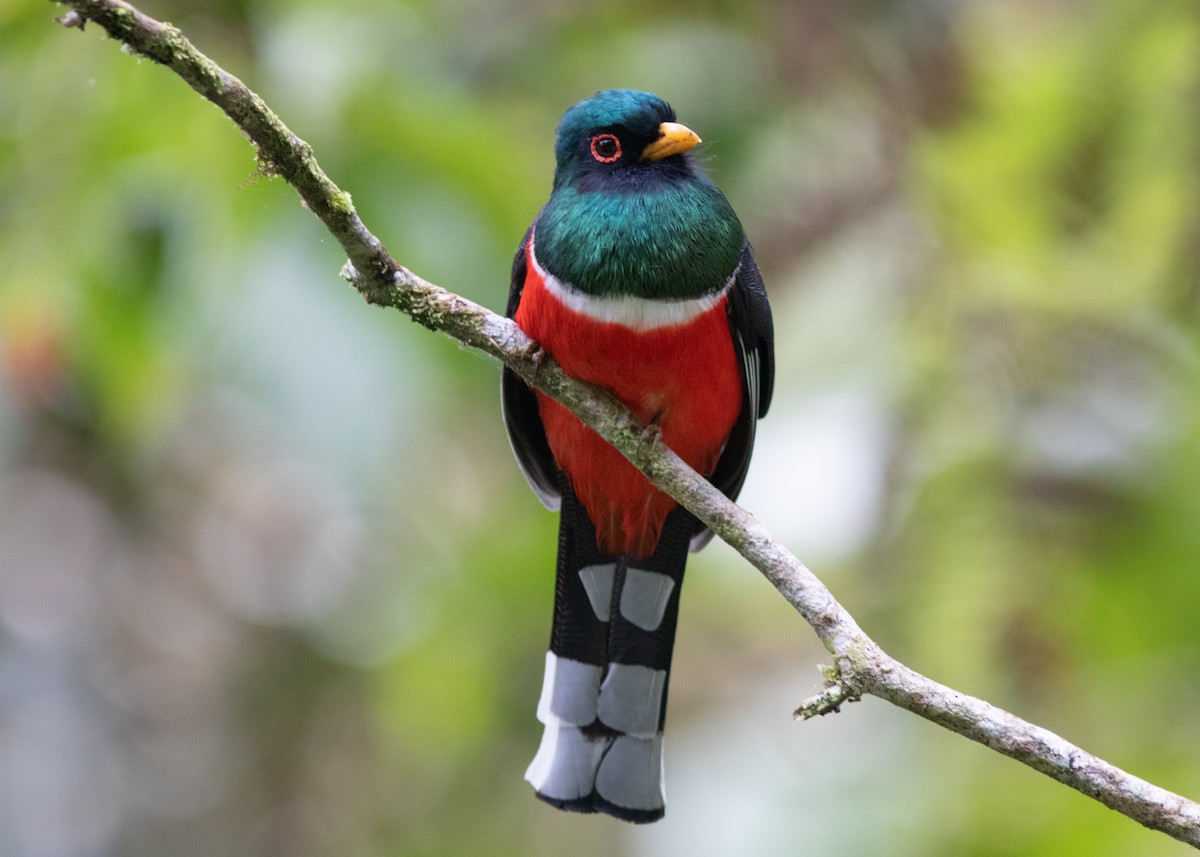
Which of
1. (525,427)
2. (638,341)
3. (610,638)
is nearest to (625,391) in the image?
(638,341)

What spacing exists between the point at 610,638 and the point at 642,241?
1.12 m

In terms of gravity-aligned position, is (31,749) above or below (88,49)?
below

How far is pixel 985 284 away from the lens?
348 cm

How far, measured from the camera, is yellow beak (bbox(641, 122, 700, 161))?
326cm

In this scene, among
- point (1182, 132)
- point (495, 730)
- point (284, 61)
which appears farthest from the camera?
point (495, 730)

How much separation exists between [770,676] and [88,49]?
287 cm

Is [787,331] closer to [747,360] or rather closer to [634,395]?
[747,360]

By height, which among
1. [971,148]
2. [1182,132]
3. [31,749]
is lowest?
→ [31,749]

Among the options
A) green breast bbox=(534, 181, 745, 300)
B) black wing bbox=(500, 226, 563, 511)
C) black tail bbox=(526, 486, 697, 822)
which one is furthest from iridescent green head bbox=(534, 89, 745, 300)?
black tail bbox=(526, 486, 697, 822)

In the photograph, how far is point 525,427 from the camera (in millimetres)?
3588

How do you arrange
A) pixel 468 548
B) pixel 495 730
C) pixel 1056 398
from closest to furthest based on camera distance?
pixel 1056 398
pixel 468 548
pixel 495 730

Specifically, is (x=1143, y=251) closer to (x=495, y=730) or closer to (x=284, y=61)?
(x=284, y=61)

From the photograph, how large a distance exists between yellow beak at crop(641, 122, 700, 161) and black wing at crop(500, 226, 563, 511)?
0.34m

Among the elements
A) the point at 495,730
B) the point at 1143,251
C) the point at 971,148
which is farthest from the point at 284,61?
the point at 495,730
